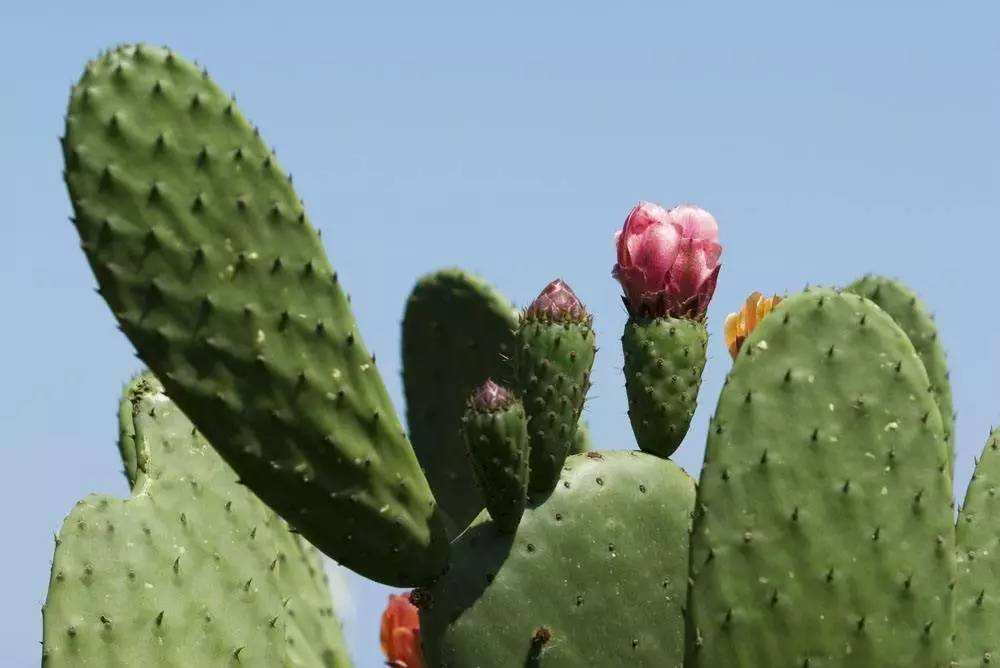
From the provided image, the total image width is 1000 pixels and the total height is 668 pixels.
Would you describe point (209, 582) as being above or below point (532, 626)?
above

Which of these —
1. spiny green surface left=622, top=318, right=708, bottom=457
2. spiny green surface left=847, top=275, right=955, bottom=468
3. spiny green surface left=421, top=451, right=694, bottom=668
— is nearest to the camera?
spiny green surface left=421, top=451, right=694, bottom=668

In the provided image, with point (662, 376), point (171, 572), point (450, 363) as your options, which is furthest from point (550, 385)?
point (171, 572)

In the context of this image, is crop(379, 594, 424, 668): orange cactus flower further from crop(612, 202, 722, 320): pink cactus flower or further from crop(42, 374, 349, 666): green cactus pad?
crop(612, 202, 722, 320): pink cactus flower

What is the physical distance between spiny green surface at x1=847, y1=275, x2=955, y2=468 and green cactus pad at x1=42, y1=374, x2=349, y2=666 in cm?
147

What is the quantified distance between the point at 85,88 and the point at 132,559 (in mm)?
1167

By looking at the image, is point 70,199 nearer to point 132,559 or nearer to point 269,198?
point 269,198

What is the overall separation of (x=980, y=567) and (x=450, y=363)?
1.29 m

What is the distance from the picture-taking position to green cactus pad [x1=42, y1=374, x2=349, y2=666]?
3.68m

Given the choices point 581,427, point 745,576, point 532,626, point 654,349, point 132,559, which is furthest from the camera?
point 581,427

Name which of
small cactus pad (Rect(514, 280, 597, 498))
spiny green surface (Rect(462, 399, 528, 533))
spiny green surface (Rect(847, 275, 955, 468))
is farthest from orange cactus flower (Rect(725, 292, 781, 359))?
spiny green surface (Rect(462, 399, 528, 533))

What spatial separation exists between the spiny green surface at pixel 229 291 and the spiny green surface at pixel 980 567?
119cm

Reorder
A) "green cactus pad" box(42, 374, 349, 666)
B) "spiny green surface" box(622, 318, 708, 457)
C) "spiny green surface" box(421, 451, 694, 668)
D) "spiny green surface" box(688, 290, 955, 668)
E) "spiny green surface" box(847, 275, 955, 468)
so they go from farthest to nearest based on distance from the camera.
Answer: "spiny green surface" box(847, 275, 955, 468) → "green cactus pad" box(42, 374, 349, 666) → "spiny green surface" box(622, 318, 708, 457) → "spiny green surface" box(421, 451, 694, 668) → "spiny green surface" box(688, 290, 955, 668)

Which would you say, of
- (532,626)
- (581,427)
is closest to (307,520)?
(532,626)

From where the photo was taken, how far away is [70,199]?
300 centimetres
